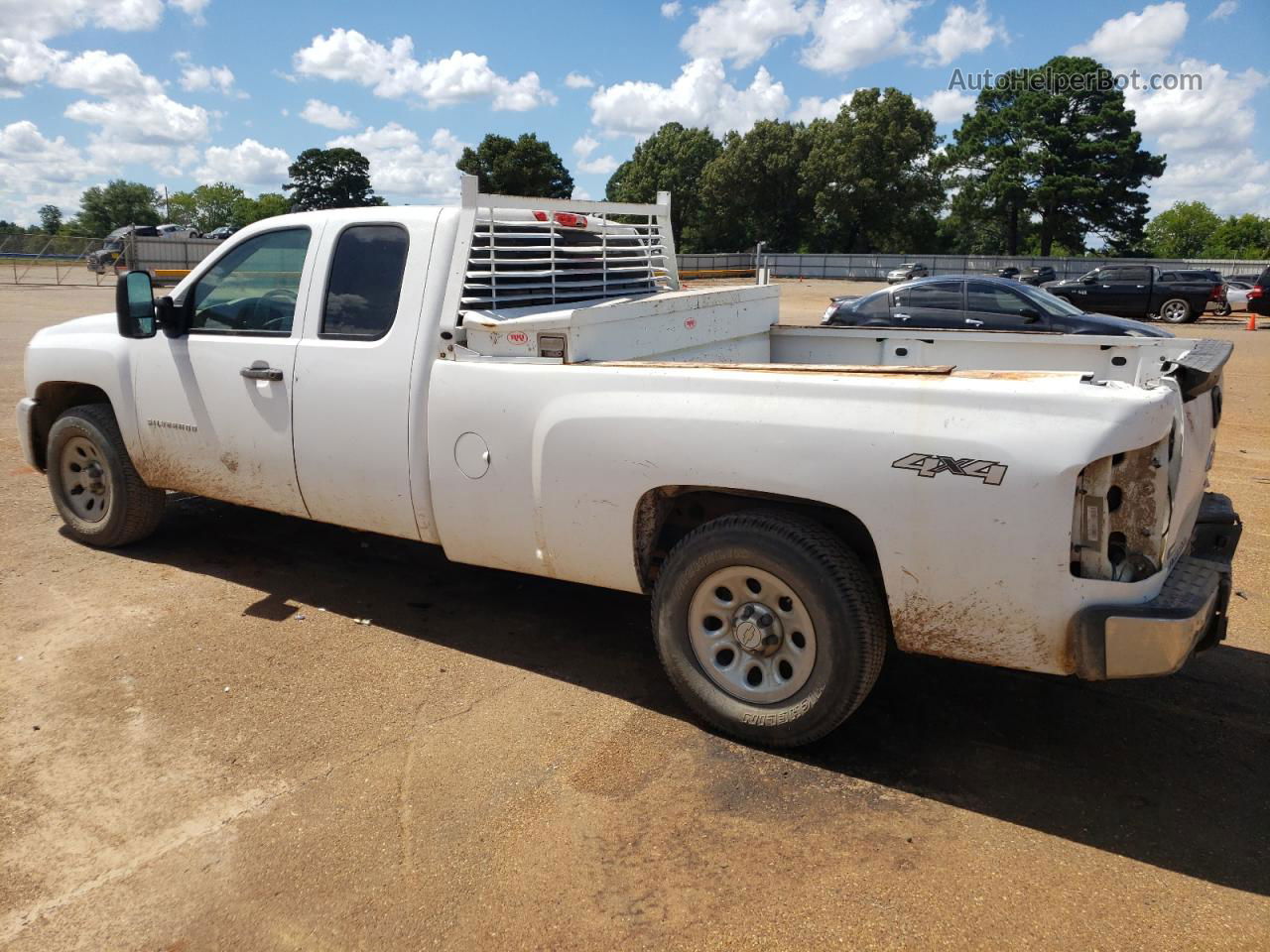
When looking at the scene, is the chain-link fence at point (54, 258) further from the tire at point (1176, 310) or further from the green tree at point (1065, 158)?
the green tree at point (1065, 158)

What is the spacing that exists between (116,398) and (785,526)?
3.99 m

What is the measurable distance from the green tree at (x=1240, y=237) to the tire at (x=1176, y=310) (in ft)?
194

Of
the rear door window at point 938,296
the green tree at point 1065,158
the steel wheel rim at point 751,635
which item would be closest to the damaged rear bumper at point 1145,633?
the steel wheel rim at point 751,635

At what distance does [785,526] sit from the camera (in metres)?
3.41

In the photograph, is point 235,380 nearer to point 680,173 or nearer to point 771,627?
point 771,627

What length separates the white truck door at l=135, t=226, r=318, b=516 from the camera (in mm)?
4730

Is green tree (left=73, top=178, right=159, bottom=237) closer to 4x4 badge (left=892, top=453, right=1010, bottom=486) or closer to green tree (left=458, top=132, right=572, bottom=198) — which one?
green tree (left=458, top=132, right=572, bottom=198)

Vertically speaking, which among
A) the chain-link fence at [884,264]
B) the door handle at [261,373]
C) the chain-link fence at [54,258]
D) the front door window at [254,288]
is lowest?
the door handle at [261,373]

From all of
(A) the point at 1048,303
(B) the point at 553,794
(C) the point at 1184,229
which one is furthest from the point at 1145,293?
(C) the point at 1184,229

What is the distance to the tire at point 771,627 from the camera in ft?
10.9

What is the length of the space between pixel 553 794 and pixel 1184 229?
11352cm

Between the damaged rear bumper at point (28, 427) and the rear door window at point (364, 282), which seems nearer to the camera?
the rear door window at point (364, 282)

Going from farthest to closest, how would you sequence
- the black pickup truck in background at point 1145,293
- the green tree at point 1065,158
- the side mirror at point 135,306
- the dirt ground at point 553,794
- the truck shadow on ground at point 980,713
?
the green tree at point 1065,158, the black pickup truck in background at point 1145,293, the side mirror at point 135,306, the truck shadow on ground at point 980,713, the dirt ground at point 553,794

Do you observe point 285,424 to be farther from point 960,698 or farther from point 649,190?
point 649,190
